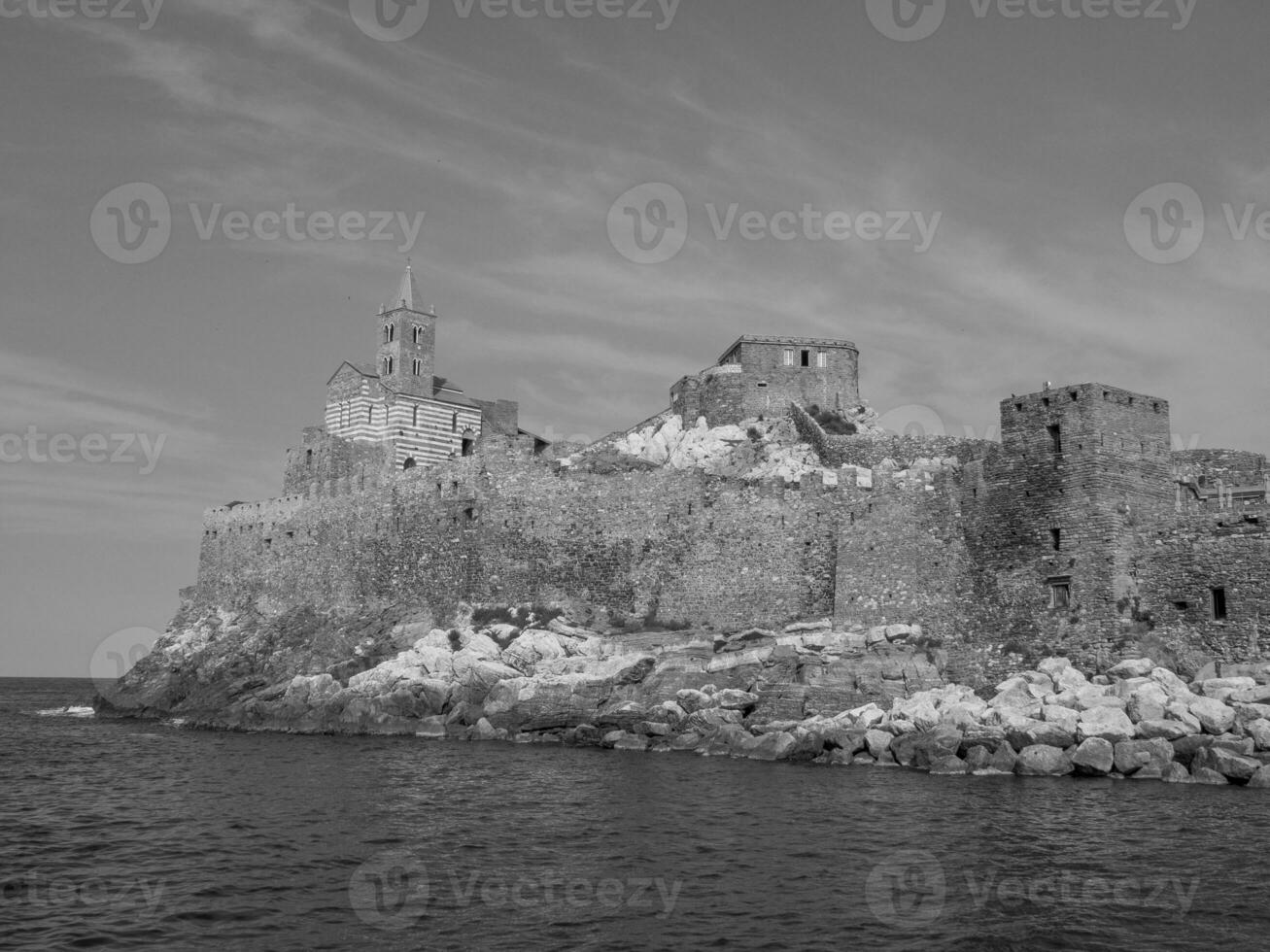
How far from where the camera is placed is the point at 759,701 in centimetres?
3209

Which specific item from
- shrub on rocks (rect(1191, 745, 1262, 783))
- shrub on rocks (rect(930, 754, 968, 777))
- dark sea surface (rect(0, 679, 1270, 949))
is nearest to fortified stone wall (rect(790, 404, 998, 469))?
shrub on rocks (rect(930, 754, 968, 777))

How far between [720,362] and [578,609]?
15034 mm

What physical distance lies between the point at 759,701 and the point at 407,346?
114 feet

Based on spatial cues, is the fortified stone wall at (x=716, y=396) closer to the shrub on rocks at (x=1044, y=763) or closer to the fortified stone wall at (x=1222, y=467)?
the fortified stone wall at (x=1222, y=467)

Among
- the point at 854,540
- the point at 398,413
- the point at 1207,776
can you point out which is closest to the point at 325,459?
the point at 398,413

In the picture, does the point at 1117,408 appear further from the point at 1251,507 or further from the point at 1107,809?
the point at 1107,809

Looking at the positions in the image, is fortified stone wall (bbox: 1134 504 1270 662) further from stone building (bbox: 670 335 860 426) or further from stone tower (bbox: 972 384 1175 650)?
stone building (bbox: 670 335 860 426)

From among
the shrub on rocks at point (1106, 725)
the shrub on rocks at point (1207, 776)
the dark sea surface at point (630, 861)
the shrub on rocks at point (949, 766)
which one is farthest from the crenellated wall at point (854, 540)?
the dark sea surface at point (630, 861)

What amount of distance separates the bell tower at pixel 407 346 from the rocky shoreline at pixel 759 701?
17.7 metres

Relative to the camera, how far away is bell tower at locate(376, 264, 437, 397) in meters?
60.3

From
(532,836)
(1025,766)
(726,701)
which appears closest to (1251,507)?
(1025,766)

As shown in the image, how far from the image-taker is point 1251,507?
2923 centimetres

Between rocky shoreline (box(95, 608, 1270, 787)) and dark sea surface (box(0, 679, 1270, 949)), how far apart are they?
1.29 m

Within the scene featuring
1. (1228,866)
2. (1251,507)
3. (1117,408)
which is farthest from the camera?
(1117,408)
